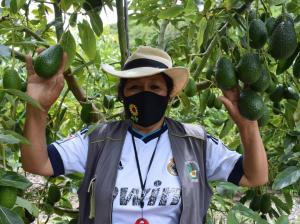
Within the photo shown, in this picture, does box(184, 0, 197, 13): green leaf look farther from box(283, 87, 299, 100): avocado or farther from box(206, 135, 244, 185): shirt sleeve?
box(283, 87, 299, 100): avocado

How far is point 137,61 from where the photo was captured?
69.1 inches

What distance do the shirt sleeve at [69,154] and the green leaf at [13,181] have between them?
0.46 meters

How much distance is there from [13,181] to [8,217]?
0.32ft

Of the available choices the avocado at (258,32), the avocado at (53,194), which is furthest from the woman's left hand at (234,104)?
the avocado at (53,194)

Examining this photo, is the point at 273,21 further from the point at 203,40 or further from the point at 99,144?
the point at 99,144

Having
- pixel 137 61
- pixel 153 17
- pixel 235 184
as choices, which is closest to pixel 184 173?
pixel 235 184

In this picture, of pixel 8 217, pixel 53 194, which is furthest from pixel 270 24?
pixel 53 194

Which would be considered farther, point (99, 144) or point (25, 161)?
point (99, 144)

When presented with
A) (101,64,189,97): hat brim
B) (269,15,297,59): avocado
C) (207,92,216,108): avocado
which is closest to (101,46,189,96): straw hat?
(101,64,189,97): hat brim

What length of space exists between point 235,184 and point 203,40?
594 mm

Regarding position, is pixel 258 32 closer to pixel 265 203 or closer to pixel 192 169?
pixel 192 169

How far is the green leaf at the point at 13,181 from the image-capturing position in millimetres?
1171

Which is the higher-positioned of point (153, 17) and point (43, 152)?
point (153, 17)

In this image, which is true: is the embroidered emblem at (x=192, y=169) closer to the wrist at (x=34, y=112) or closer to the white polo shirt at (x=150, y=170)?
the white polo shirt at (x=150, y=170)
